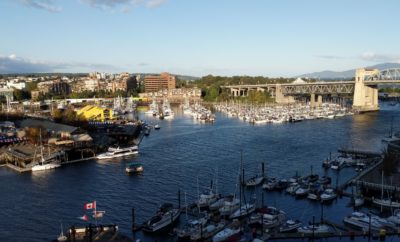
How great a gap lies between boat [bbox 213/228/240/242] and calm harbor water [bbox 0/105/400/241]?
1.45 metres

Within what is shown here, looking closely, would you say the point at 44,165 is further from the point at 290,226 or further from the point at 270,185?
the point at 290,226

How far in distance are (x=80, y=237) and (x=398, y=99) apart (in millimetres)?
62452

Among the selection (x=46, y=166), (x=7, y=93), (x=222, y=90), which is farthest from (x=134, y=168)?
(x=222, y=90)

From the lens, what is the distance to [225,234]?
38.0 ft

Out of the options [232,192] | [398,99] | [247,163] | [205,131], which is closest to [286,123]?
[205,131]

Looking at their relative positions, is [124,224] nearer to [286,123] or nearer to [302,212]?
[302,212]

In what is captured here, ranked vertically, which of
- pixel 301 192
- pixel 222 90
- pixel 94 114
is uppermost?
pixel 222 90

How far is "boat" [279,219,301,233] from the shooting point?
39.7ft

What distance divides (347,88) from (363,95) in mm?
9067

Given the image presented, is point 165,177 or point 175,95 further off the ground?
point 175,95

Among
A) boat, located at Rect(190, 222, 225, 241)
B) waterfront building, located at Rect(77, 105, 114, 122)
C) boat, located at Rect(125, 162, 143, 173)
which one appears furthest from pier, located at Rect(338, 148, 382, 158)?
waterfront building, located at Rect(77, 105, 114, 122)

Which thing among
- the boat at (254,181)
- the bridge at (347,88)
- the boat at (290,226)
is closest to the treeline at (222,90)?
the bridge at (347,88)

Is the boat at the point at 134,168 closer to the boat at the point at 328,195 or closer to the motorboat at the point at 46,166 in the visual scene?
the motorboat at the point at 46,166

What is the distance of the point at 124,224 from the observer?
1284 cm
